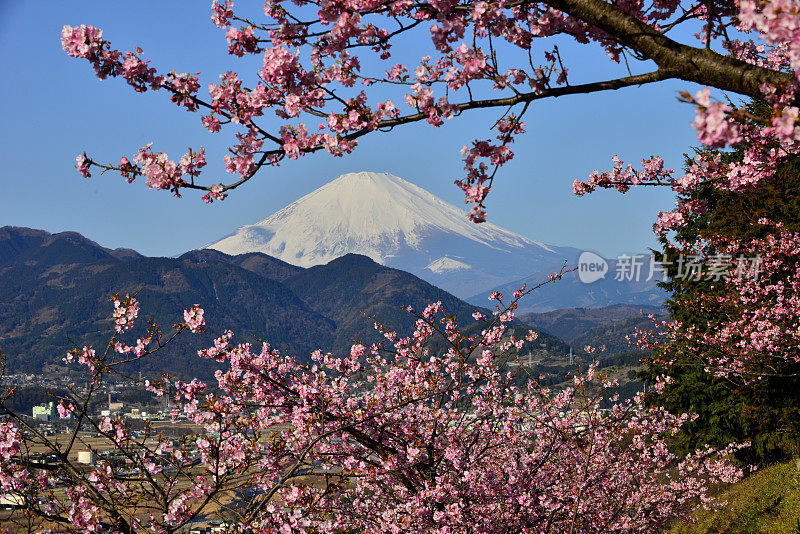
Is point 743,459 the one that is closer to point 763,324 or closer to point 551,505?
point 763,324

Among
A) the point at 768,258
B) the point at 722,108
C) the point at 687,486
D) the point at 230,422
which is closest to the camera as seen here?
the point at 722,108

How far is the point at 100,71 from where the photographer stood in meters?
3.47

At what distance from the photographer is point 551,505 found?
6875mm

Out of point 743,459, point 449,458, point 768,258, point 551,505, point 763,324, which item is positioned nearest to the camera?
point 449,458

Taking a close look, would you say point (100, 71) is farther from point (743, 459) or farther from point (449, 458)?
point (743, 459)

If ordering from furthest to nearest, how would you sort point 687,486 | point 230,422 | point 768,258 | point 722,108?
point 687,486 < point 768,258 < point 230,422 < point 722,108

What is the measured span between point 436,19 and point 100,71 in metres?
1.97

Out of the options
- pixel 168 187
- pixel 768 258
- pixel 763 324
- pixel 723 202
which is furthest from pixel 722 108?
pixel 723 202

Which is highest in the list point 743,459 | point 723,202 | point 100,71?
point 723,202

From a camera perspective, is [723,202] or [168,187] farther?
[723,202]

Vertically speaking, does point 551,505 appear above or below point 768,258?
below

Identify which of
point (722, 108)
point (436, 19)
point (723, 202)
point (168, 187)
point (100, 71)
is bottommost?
point (168, 187)

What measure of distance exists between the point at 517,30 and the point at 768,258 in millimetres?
10119

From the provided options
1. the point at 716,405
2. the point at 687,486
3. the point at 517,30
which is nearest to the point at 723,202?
the point at 716,405
